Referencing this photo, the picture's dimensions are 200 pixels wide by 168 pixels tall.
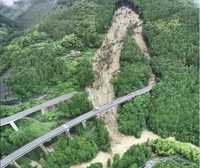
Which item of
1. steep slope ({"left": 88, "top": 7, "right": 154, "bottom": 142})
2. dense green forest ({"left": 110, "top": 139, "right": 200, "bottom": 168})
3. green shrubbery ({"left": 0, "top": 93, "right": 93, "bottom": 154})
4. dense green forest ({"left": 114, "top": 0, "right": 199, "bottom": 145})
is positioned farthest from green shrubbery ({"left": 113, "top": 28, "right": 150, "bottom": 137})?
dense green forest ({"left": 110, "top": 139, "right": 200, "bottom": 168})

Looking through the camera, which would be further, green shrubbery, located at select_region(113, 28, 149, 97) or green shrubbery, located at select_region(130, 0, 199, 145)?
green shrubbery, located at select_region(113, 28, 149, 97)

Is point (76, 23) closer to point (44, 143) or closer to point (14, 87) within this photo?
point (14, 87)

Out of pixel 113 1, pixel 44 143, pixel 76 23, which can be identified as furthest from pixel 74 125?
pixel 113 1

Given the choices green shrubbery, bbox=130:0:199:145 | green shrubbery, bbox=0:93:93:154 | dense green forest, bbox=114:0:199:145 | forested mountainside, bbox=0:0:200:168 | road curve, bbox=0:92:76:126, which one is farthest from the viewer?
road curve, bbox=0:92:76:126

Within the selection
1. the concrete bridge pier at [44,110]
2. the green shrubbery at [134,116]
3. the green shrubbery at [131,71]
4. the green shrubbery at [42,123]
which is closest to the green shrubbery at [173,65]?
the green shrubbery at [134,116]

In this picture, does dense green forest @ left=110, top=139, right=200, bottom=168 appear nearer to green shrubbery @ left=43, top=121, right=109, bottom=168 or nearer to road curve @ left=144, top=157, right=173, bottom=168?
road curve @ left=144, top=157, right=173, bottom=168

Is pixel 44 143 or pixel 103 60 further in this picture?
pixel 103 60

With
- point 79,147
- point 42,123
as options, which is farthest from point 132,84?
point 79,147
